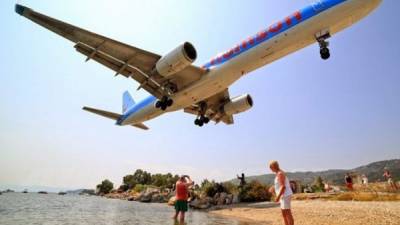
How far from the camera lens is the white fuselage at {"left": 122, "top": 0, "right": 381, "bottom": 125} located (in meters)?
15.5

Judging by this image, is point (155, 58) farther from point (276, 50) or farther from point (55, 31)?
point (276, 50)

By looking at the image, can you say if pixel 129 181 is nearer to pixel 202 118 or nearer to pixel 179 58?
pixel 202 118

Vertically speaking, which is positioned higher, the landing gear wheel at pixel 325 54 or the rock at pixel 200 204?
the landing gear wheel at pixel 325 54

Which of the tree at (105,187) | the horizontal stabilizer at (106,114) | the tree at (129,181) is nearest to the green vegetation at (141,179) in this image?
the tree at (129,181)

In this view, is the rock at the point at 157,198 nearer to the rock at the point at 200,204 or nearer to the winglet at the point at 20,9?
the rock at the point at 200,204

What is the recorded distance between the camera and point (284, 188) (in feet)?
26.1

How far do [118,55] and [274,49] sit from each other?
11.0 m

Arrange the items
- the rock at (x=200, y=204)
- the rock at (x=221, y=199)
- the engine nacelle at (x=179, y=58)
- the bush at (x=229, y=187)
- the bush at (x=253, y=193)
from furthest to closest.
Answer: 1. the bush at (x=229, y=187)
2. the rock at (x=221, y=199)
3. the bush at (x=253, y=193)
4. the rock at (x=200, y=204)
5. the engine nacelle at (x=179, y=58)

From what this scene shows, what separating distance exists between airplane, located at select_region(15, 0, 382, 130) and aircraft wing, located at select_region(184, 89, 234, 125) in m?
4.87

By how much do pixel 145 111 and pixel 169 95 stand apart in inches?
156

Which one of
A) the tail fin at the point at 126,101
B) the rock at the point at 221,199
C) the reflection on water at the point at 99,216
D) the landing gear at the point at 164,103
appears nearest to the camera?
the reflection on water at the point at 99,216

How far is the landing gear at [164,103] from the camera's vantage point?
74.5 ft

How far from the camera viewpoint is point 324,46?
16578 mm

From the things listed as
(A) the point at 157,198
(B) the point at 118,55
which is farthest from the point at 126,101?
(A) the point at 157,198
